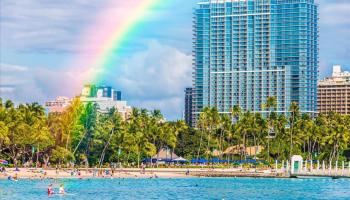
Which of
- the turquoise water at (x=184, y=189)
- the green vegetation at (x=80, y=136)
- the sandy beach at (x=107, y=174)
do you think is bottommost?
the turquoise water at (x=184, y=189)

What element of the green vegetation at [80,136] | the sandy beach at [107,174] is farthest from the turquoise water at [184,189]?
the green vegetation at [80,136]

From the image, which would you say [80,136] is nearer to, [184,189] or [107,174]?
[107,174]

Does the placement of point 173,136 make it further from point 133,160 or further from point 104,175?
point 104,175

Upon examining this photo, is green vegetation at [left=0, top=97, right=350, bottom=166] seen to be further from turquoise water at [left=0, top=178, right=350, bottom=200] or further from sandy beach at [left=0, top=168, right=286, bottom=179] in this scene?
turquoise water at [left=0, top=178, right=350, bottom=200]

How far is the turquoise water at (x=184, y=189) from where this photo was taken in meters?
116

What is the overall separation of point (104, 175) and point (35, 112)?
30.0 metres

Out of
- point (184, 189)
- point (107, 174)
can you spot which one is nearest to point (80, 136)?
point (107, 174)

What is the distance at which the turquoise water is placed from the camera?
116 m

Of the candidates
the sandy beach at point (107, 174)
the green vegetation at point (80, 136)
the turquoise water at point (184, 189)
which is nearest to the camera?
the turquoise water at point (184, 189)

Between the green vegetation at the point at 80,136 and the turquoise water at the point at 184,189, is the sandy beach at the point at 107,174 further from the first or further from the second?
the green vegetation at the point at 80,136

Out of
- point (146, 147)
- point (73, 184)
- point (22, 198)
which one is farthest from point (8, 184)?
point (146, 147)

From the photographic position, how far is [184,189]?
5202 inches

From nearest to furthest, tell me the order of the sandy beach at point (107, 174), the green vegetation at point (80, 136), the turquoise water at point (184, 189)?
the turquoise water at point (184, 189) → the sandy beach at point (107, 174) → the green vegetation at point (80, 136)

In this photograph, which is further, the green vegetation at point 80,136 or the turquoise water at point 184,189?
the green vegetation at point 80,136
